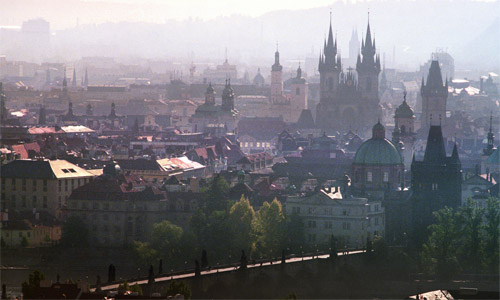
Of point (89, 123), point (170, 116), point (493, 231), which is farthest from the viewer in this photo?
point (170, 116)

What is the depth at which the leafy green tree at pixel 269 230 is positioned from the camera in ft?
217

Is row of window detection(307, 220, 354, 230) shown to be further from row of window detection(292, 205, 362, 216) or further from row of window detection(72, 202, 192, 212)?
row of window detection(72, 202, 192, 212)

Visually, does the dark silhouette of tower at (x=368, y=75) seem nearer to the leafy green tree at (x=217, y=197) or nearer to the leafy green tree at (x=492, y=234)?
the leafy green tree at (x=217, y=197)

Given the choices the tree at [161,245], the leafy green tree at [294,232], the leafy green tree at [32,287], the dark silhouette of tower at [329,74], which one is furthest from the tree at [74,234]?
the dark silhouette of tower at [329,74]

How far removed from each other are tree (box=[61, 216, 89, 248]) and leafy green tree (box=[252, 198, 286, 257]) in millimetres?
6888

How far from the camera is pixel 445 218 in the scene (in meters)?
68.9

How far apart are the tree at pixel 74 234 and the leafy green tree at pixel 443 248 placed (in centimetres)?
1303

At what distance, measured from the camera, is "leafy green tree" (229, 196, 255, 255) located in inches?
2606

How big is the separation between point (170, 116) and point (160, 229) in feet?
349

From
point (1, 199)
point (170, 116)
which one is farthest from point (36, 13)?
point (1, 199)

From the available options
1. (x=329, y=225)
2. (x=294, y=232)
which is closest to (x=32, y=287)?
(x=294, y=232)

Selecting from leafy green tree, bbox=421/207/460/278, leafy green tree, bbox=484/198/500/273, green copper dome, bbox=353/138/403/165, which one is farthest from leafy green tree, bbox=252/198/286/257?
green copper dome, bbox=353/138/403/165

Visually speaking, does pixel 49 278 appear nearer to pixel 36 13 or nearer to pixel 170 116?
pixel 36 13

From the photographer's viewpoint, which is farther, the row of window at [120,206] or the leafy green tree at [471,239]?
the row of window at [120,206]
